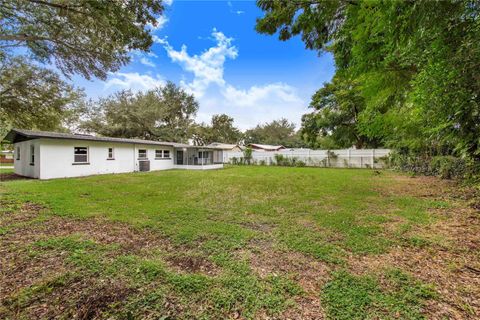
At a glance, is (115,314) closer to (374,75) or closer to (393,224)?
(393,224)

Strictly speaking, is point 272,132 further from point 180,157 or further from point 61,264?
point 61,264

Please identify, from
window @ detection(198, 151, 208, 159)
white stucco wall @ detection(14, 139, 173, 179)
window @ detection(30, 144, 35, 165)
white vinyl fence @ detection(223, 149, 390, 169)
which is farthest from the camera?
window @ detection(198, 151, 208, 159)

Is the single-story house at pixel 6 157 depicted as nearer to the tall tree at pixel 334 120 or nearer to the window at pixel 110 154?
the window at pixel 110 154

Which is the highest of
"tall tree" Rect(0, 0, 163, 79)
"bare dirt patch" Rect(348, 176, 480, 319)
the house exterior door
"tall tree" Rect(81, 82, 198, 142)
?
"tall tree" Rect(81, 82, 198, 142)

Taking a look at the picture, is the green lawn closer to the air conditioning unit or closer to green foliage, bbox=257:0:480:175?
green foliage, bbox=257:0:480:175

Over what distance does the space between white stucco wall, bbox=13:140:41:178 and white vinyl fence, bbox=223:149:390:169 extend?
1728 centimetres

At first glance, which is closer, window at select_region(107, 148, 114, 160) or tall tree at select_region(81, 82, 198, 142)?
window at select_region(107, 148, 114, 160)

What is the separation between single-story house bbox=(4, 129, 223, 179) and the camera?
35.1 ft

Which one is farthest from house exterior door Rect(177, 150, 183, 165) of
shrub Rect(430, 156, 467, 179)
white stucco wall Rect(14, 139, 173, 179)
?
shrub Rect(430, 156, 467, 179)

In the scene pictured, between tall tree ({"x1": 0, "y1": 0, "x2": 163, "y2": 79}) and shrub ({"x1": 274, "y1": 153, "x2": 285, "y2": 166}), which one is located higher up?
tall tree ({"x1": 0, "y1": 0, "x2": 163, "y2": 79})

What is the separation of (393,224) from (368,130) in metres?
5.42

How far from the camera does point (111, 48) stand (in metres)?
5.95

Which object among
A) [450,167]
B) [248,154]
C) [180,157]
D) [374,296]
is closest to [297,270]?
[374,296]

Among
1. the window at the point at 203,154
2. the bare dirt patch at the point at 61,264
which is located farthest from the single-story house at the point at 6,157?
the bare dirt patch at the point at 61,264
